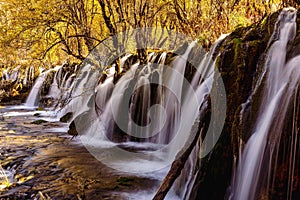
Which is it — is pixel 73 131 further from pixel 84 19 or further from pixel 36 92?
pixel 36 92

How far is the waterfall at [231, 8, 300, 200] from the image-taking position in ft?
11.4

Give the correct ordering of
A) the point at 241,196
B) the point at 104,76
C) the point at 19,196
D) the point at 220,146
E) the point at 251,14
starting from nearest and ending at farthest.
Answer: the point at 241,196, the point at 220,146, the point at 19,196, the point at 251,14, the point at 104,76

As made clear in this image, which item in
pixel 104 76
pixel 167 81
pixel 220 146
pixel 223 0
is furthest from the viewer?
pixel 104 76

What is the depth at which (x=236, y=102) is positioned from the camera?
168 inches

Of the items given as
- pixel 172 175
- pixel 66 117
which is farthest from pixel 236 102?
pixel 66 117

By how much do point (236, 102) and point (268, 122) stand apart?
28.8 inches

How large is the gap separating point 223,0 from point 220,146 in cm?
562

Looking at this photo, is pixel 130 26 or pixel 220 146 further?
pixel 130 26

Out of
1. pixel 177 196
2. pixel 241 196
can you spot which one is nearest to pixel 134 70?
pixel 177 196

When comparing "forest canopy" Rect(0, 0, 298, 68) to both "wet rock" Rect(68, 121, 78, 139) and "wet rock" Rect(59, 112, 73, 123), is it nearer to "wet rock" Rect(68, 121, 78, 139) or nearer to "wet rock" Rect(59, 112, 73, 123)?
"wet rock" Rect(68, 121, 78, 139)

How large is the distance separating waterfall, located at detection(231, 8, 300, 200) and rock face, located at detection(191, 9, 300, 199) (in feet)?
0.32

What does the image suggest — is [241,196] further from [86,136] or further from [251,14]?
[86,136]

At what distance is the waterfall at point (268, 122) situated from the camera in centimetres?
348

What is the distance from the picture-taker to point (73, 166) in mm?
6344
